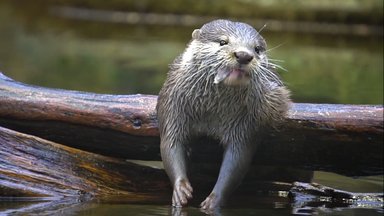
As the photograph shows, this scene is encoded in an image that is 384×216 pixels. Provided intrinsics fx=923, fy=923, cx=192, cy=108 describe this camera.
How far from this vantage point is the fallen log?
443cm

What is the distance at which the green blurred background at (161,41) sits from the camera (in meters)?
9.80

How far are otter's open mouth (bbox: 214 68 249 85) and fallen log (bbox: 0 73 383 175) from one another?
1.59ft

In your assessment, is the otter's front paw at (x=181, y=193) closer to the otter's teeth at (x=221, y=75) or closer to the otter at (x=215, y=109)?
the otter at (x=215, y=109)

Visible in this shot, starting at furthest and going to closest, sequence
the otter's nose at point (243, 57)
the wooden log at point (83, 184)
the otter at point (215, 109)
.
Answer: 1. the wooden log at point (83, 184)
2. the otter at point (215, 109)
3. the otter's nose at point (243, 57)

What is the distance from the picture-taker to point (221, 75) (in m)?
4.07

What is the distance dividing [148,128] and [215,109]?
0.40m

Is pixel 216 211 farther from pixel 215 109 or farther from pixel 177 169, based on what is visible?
pixel 215 109

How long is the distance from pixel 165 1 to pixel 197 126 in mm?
13539

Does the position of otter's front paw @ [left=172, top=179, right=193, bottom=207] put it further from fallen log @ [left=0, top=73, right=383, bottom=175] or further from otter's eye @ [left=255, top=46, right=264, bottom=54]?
otter's eye @ [left=255, top=46, right=264, bottom=54]

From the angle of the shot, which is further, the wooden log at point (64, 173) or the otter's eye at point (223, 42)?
the wooden log at point (64, 173)

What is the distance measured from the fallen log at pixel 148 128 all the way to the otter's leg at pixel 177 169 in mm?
189

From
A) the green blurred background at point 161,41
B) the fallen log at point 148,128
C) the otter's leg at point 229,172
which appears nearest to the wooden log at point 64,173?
the fallen log at point 148,128

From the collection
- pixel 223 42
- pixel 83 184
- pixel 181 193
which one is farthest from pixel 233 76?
pixel 83 184

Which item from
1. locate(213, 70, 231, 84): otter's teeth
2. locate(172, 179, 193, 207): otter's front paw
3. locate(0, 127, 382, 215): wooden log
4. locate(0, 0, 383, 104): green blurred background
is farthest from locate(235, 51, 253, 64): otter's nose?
locate(0, 0, 383, 104): green blurred background
